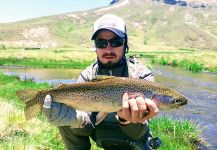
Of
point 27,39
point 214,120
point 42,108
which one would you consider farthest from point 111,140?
point 27,39

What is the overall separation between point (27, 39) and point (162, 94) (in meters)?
187

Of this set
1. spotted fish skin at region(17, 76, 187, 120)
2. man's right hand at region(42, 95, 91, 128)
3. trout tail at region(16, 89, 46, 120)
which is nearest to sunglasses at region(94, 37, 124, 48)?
spotted fish skin at region(17, 76, 187, 120)

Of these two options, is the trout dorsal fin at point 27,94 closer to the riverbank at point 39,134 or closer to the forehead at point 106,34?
the forehead at point 106,34

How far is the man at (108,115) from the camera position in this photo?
5520mm

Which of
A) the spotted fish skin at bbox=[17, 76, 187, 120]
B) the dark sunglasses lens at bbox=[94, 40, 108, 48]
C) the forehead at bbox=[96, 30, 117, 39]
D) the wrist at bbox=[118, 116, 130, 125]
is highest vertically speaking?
the forehead at bbox=[96, 30, 117, 39]

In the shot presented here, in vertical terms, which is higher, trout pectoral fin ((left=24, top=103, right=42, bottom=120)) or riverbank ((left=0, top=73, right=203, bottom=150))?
trout pectoral fin ((left=24, top=103, right=42, bottom=120))

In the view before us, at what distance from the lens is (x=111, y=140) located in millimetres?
6215

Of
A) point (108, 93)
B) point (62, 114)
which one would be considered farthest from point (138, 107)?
point (62, 114)

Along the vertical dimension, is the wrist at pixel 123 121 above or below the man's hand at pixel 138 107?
below

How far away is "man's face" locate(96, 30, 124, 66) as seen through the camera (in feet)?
19.0

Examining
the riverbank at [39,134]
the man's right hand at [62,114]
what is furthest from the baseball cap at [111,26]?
the riverbank at [39,134]

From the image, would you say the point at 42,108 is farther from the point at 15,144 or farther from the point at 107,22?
the point at 15,144

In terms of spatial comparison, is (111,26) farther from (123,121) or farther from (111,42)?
(123,121)

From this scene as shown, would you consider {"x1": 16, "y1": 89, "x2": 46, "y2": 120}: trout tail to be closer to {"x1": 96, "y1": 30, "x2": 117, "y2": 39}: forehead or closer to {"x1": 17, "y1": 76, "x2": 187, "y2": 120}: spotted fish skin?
{"x1": 17, "y1": 76, "x2": 187, "y2": 120}: spotted fish skin
